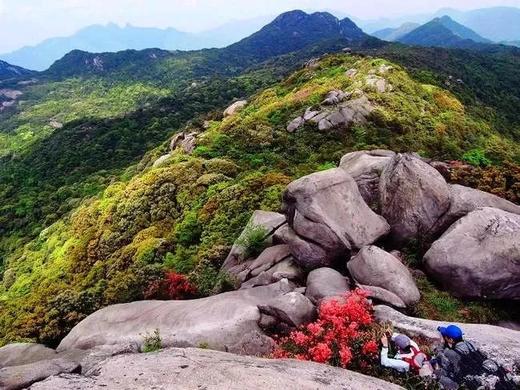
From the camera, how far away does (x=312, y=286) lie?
608 inches

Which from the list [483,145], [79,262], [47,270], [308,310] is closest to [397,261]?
[308,310]

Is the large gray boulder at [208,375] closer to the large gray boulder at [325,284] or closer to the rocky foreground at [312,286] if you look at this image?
the rocky foreground at [312,286]

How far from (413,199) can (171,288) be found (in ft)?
34.5

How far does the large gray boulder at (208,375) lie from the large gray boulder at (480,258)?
6727 millimetres

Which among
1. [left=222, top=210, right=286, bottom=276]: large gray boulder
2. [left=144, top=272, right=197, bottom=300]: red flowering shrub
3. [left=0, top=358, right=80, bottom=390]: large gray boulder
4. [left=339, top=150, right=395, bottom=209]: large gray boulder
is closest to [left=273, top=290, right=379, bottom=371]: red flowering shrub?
[left=0, top=358, right=80, bottom=390]: large gray boulder

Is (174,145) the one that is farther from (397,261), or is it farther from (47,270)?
(397,261)

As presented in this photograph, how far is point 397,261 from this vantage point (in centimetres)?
1614

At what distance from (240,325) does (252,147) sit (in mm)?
22678

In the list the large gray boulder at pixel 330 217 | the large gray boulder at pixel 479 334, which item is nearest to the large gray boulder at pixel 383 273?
the large gray boulder at pixel 330 217

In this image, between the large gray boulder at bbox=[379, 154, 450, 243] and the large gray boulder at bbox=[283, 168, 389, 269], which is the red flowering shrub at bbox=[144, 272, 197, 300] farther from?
the large gray boulder at bbox=[379, 154, 450, 243]

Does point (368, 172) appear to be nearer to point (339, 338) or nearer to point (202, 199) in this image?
point (339, 338)

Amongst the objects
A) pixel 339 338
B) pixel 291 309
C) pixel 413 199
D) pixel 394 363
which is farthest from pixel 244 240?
pixel 394 363

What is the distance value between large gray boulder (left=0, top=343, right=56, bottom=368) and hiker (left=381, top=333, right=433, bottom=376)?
1074cm

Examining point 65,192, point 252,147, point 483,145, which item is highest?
point 252,147
